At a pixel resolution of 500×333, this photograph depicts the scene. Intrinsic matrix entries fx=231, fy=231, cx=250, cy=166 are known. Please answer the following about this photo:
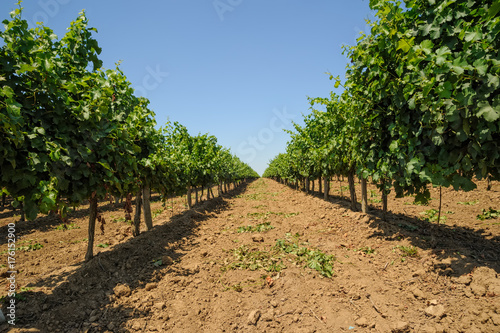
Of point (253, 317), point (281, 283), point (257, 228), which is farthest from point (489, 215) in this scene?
Result: point (253, 317)

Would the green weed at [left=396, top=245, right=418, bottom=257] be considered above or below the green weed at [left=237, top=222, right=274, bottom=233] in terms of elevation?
above

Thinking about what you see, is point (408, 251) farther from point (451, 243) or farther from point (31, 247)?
point (31, 247)

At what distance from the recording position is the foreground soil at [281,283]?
4.24 meters

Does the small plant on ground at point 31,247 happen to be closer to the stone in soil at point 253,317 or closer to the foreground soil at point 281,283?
the foreground soil at point 281,283

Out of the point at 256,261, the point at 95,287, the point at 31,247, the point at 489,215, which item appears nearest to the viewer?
the point at 95,287

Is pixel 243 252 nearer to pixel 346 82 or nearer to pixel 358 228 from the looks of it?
pixel 358 228

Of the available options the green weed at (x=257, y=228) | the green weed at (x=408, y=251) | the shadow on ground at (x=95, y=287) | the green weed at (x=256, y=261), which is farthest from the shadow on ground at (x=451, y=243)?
the shadow on ground at (x=95, y=287)

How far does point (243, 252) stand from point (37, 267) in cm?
716

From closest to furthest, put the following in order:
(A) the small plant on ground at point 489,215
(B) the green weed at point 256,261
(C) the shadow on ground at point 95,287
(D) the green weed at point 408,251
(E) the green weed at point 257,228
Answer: (C) the shadow on ground at point 95,287, (D) the green weed at point 408,251, (B) the green weed at point 256,261, (A) the small plant on ground at point 489,215, (E) the green weed at point 257,228

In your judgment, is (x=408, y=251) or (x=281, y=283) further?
(x=408, y=251)

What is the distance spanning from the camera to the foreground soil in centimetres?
424

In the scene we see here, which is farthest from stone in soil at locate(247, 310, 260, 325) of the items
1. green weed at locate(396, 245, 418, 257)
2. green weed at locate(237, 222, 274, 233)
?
green weed at locate(237, 222, 274, 233)

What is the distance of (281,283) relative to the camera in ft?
18.6

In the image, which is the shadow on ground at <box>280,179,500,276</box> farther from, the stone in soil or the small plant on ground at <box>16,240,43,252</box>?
the small plant on ground at <box>16,240,43,252</box>
